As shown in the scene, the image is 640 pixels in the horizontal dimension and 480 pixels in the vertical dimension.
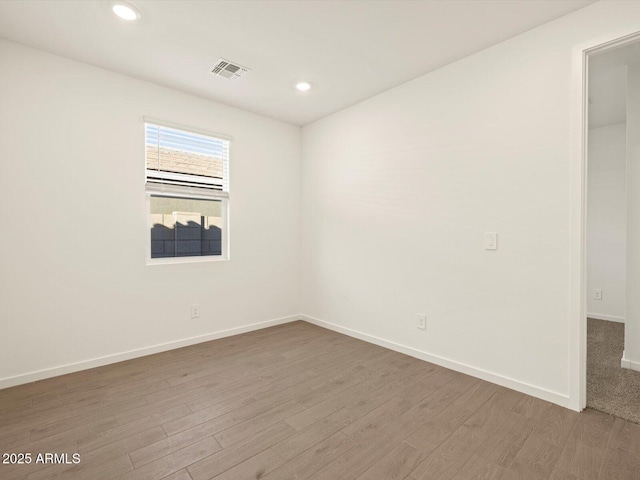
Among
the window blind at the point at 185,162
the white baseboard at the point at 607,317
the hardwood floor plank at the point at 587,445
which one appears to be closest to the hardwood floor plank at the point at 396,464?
the hardwood floor plank at the point at 587,445

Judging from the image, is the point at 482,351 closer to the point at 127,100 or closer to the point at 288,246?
the point at 288,246

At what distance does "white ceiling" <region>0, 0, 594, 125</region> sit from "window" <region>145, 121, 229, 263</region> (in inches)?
23.3

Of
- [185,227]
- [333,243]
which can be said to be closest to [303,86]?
[333,243]

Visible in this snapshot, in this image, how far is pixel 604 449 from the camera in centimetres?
171

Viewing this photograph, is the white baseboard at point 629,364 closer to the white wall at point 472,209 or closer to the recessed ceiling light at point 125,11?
the white wall at point 472,209

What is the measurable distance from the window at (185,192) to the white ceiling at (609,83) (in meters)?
3.42

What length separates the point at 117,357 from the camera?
2902 millimetres

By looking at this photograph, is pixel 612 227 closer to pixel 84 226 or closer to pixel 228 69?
pixel 228 69

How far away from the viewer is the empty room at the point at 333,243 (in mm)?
1859

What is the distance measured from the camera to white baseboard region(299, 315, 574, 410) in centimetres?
220

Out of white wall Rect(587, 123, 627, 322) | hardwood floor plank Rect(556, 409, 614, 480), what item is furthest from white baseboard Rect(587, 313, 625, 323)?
hardwood floor plank Rect(556, 409, 614, 480)

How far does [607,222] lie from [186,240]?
5646 mm

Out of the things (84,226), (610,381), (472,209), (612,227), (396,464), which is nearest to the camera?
(396,464)

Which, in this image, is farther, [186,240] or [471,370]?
[186,240]
